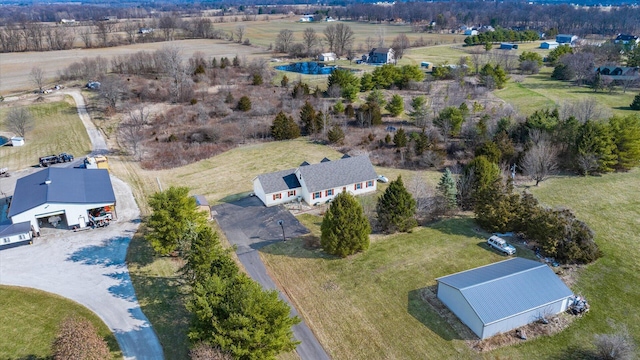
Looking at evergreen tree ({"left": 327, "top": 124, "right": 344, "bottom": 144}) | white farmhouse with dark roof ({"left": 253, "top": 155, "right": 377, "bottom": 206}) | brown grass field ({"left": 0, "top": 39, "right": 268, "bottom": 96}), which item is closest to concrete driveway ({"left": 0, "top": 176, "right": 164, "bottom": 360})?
white farmhouse with dark roof ({"left": 253, "top": 155, "right": 377, "bottom": 206})

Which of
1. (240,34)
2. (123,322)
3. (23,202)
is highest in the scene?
(240,34)

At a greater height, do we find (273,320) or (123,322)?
(273,320)

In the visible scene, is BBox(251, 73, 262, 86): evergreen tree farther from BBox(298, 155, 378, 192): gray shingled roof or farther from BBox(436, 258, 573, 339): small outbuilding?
BBox(436, 258, 573, 339): small outbuilding

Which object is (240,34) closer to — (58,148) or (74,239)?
(58,148)

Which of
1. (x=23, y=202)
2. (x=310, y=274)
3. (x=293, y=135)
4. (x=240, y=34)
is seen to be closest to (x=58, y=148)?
(x=23, y=202)

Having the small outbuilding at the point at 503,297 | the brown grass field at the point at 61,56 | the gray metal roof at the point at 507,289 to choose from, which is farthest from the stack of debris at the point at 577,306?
the brown grass field at the point at 61,56

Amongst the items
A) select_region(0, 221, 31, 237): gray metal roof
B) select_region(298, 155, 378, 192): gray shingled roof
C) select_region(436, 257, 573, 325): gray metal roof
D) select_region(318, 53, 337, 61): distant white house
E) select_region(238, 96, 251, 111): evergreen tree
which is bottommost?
select_region(0, 221, 31, 237): gray metal roof
